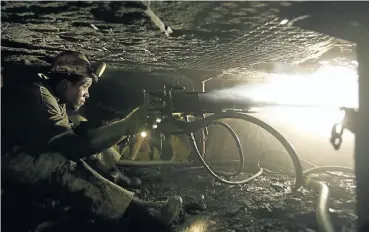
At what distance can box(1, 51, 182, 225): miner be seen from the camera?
10.5 feet

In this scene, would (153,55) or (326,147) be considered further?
(326,147)

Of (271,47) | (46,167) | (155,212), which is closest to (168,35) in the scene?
(271,47)

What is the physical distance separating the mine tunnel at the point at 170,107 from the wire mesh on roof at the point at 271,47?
20 millimetres

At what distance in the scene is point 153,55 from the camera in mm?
4344

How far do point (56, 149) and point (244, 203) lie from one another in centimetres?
247

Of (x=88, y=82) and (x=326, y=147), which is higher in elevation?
(x=88, y=82)

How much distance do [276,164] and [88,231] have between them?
4.03 m

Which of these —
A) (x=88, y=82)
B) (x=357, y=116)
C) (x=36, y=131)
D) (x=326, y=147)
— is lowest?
(x=326, y=147)

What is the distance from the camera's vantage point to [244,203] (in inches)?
164

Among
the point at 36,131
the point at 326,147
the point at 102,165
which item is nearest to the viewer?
the point at 36,131

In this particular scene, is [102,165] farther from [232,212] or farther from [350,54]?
[350,54]

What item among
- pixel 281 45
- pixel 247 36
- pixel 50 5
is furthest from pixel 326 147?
pixel 50 5

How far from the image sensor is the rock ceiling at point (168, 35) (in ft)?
7.17

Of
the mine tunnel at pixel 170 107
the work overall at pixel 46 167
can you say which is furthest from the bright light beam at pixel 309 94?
the work overall at pixel 46 167
